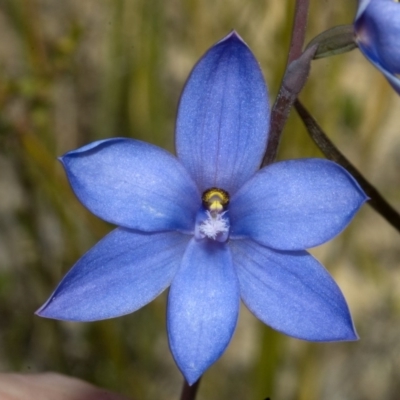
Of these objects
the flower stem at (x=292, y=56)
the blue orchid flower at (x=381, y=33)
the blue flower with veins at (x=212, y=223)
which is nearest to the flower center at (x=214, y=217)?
the blue flower with veins at (x=212, y=223)

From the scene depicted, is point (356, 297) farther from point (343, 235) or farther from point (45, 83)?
point (45, 83)

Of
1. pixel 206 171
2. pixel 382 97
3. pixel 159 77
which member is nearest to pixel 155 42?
pixel 159 77

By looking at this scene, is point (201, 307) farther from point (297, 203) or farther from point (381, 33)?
point (381, 33)

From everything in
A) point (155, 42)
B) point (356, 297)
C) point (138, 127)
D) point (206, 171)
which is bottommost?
point (356, 297)

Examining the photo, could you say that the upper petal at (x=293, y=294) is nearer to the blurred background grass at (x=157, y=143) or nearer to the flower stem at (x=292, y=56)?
the flower stem at (x=292, y=56)

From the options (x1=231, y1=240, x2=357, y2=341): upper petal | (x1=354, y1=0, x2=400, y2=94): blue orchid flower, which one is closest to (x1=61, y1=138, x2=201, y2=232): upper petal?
(x1=231, y1=240, x2=357, y2=341): upper petal

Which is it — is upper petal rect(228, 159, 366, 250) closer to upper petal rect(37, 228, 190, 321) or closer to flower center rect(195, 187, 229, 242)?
flower center rect(195, 187, 229, 242)

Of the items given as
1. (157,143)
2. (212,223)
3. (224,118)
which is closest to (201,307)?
(212,223)
